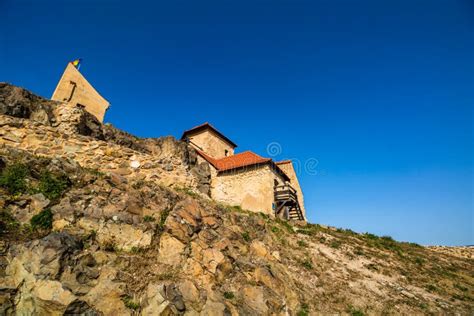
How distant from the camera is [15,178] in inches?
245

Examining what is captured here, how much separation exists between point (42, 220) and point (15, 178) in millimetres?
1576

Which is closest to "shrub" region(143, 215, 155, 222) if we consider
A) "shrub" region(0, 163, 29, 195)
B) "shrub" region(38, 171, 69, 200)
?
"shrub" region(38, 171, 69, 200)

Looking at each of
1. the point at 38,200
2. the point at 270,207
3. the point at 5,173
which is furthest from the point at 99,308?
the point at 270,207

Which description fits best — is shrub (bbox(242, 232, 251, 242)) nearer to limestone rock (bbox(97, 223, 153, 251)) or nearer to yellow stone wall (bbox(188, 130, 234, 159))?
limestone rock (bbox(97, 223, 153, 251))

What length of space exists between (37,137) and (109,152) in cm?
221

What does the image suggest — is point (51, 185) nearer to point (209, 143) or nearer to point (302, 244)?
point (302, 244)

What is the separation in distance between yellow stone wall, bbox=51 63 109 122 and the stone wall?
13584mm

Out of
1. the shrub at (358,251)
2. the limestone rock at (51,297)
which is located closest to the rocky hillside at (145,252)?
the limestone rock at (51,297)

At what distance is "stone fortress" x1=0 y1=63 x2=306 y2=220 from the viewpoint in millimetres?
8531

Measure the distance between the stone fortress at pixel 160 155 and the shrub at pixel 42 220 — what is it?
118 inches

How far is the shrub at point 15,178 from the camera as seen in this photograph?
6000 mm

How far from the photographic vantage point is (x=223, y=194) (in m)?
22.4

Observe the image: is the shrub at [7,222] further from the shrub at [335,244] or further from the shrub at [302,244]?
the shrub at [335,244]

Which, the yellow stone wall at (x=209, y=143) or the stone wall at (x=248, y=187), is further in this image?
the yellow stone wall at (x=209, y=143)
